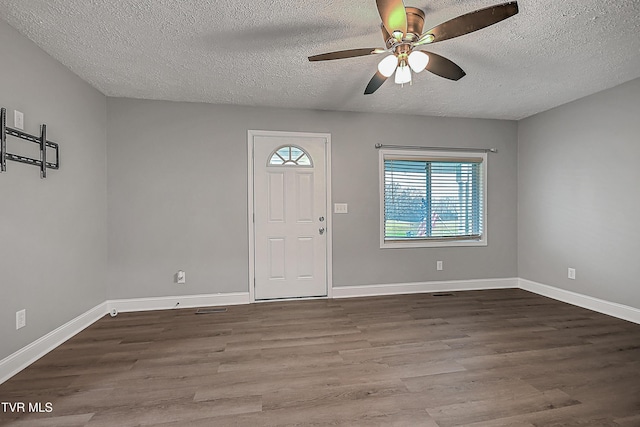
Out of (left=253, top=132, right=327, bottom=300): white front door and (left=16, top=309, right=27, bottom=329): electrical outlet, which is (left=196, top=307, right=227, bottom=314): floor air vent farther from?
(left=16, top=309, right=27, bottom=329): electrical outlet

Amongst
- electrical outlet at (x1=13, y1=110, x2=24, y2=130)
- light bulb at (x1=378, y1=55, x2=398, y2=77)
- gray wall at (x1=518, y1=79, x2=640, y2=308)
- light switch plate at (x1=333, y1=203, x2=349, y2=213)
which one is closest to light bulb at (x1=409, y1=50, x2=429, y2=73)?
light bulb at (x1=378, y1=55, x2=398, y2=77)

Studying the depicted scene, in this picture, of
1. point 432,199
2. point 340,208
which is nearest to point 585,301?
point 432,199

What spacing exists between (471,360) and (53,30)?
12.5 ft

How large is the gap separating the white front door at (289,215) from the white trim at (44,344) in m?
1.66

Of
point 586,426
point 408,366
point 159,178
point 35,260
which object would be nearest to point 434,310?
point 408,366

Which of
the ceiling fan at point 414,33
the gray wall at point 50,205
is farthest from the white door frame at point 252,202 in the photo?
the ceiling fan at point 414,33

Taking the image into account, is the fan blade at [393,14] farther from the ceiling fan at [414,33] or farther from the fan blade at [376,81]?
the fan blade at [376,81]

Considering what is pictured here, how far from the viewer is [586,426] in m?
1.57

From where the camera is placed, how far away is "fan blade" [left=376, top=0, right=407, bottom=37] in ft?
5.25

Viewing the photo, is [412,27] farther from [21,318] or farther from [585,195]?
[21,318]

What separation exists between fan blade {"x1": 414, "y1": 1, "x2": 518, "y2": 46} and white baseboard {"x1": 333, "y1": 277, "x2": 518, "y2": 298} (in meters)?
2.91

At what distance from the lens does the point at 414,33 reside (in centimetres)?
190

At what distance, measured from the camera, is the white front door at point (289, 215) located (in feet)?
12.3

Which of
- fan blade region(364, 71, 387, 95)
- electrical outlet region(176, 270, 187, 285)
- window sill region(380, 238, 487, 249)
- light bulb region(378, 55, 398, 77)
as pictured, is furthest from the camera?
window sill region(380, 238, 487, 249)
